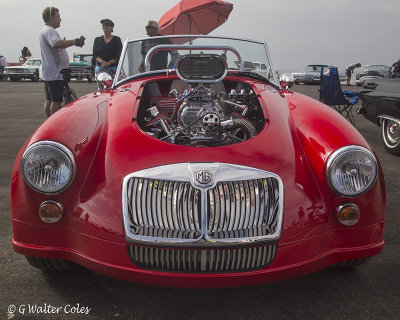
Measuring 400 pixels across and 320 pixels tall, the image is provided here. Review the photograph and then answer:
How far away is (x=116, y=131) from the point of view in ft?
7.14

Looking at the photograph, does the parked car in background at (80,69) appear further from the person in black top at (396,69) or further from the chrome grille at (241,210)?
the chrome grille at (241,210)

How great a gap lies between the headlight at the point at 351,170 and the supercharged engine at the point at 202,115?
622 mm

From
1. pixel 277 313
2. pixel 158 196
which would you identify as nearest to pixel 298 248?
pixel 277 313

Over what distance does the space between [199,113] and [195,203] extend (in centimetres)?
101

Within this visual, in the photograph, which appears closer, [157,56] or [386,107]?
[157,56]

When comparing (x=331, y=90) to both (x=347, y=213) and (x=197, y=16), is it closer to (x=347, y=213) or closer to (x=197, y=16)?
(x=197, y=16)

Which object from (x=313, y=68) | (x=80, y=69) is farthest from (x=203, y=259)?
(x=313, y=68)

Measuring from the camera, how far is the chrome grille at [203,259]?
1701 mm

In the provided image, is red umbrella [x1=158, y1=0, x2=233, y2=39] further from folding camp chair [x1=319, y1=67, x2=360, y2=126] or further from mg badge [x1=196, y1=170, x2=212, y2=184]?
mg badge [x1=196, y1=170, x2=212, y2=184]

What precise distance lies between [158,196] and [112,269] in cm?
38

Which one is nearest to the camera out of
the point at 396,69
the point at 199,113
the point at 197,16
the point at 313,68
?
the point at 199,113

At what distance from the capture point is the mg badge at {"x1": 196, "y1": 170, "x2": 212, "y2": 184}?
1.77m

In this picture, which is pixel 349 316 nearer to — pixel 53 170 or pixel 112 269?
pixel 112 269

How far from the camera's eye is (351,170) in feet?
6.27
